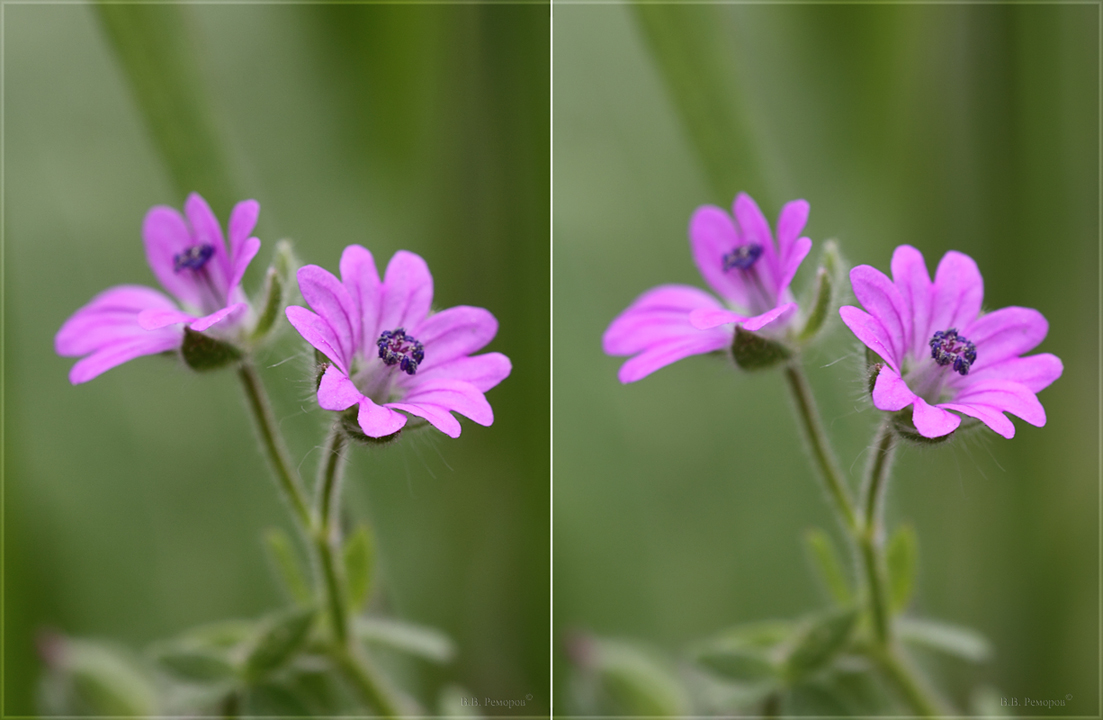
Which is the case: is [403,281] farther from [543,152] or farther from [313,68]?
[313,68]

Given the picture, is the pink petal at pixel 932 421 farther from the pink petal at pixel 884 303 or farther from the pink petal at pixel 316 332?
the pink petal at pixel 316 332

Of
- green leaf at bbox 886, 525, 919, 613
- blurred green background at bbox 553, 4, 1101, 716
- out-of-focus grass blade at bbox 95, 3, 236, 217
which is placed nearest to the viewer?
green leaf at bbox 886, 525, 919, 613

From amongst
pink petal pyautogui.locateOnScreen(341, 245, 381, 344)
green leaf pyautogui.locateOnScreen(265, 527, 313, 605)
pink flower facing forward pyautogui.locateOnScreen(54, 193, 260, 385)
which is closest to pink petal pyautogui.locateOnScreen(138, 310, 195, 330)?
pink flower facing forward pyautogui.locateOnScreen(54, 193, 260, 385)

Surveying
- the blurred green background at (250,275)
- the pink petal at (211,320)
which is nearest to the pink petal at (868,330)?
the pink petal at (211,320)

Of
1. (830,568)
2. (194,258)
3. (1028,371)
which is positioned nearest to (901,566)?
(830,568)

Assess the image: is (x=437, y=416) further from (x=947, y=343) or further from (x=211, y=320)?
(x=947, y=343)

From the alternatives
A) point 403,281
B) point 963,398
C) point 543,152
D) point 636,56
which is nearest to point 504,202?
point 543,152

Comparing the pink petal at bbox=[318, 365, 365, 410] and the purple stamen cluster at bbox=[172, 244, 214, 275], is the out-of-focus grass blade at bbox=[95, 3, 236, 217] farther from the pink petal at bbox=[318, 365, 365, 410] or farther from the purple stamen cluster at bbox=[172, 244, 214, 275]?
the pink petal at bbox=[318, 365, 365, 410]
